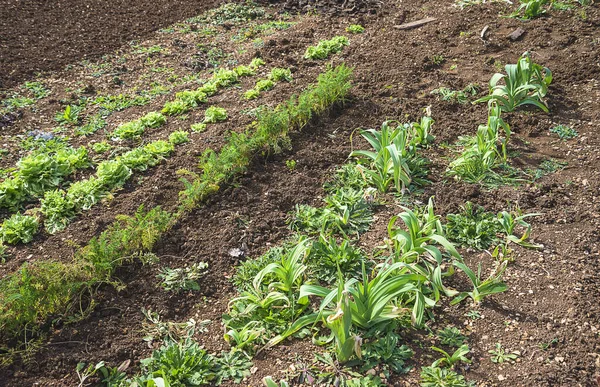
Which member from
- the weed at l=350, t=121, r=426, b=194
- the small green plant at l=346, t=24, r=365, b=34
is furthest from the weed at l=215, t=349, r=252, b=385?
the small green plant at l=346, t=24, r=365, b=34

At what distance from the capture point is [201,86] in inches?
272

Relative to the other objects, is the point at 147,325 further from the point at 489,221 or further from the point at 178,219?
the point at 489,221

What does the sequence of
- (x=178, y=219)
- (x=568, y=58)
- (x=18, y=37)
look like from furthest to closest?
(x=18, y=37) < (x=568, y=58) < (x=178, y=219)

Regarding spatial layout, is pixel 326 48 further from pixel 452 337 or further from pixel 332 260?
pixel 452 337

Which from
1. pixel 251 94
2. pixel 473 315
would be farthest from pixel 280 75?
pixel 473 315

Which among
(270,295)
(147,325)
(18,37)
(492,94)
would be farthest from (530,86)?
(18,37)

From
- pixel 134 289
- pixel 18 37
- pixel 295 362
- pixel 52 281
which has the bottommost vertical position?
pixel 295 362

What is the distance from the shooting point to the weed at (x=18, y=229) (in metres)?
4.40

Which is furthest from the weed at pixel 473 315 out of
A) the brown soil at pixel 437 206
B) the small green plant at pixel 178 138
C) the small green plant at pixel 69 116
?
the small green plant at pixel 69 116

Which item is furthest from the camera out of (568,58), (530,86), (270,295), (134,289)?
(568,58)

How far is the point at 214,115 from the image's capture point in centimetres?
600

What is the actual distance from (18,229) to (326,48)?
4.81m

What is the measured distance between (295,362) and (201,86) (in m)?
4.58

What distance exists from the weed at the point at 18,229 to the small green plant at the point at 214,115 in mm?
2238
